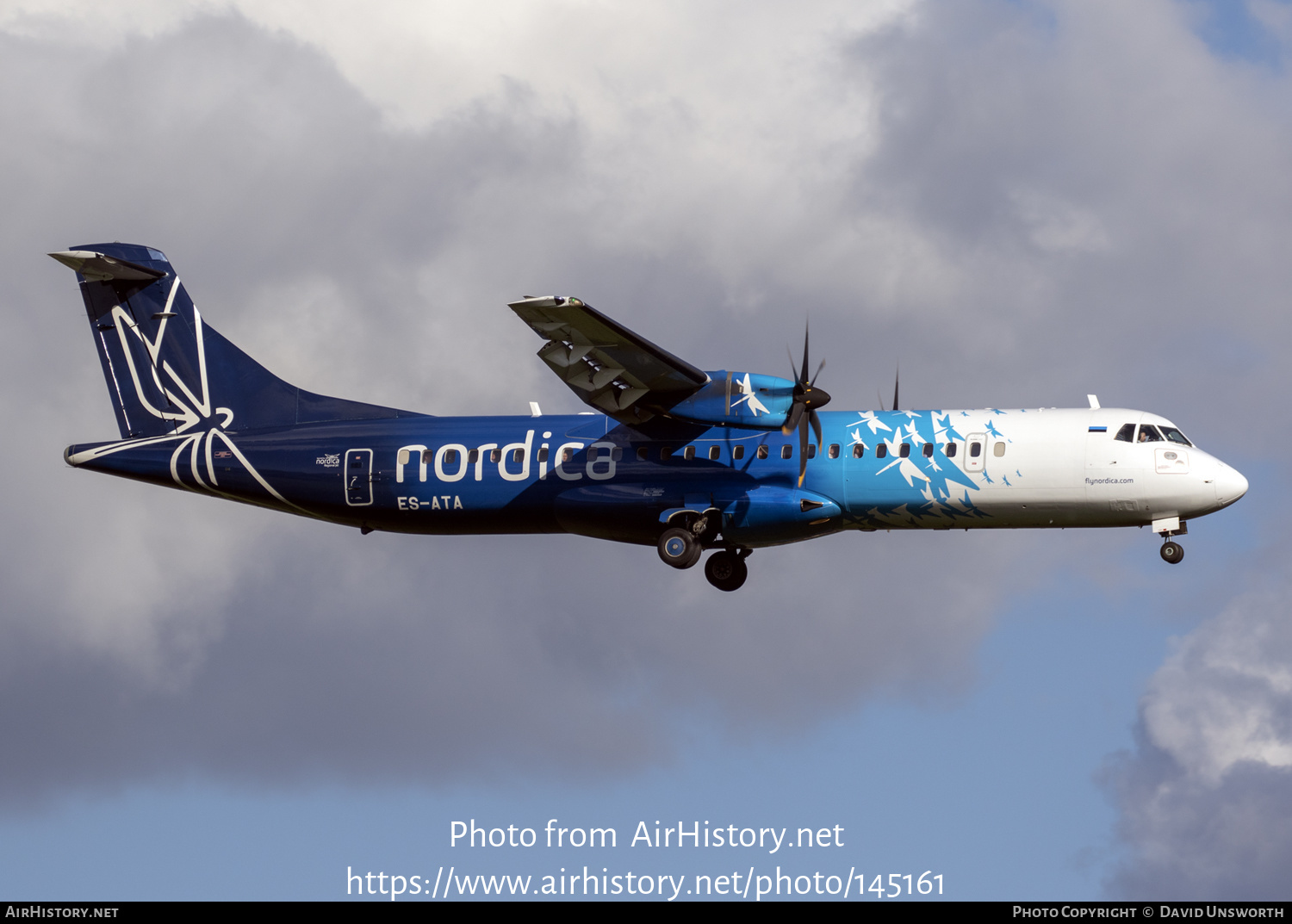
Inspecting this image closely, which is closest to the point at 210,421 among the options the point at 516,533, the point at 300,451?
the point at 300,451

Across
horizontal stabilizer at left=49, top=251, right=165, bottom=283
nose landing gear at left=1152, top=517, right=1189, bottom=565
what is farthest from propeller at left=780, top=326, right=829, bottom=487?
horizontal stabilizer at left=49, top=251, right=165, bottom=283

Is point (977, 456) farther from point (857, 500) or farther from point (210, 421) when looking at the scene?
point (210, 421)

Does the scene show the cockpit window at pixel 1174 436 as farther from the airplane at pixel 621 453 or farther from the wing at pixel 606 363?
the wing at pixel 606 363

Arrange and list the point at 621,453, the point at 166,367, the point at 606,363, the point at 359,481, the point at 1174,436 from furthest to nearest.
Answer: the point at 166,367, the point at 359,481, the point at 621,453, the point at 606,363, the point at 1174,436

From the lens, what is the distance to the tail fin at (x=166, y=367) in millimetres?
35719

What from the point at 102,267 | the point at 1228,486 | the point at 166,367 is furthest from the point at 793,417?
the point at 102,267

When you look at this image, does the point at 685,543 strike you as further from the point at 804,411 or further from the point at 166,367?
the point at 166,367

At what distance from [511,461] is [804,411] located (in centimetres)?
619

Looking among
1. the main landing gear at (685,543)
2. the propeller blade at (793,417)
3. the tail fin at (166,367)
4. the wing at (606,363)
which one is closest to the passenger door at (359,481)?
the tail fin at (166,367)

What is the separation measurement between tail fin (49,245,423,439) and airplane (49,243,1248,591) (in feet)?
0.14

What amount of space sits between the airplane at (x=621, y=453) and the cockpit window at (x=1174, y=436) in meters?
0.03

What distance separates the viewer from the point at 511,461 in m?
33.7

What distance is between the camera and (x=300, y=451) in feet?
114

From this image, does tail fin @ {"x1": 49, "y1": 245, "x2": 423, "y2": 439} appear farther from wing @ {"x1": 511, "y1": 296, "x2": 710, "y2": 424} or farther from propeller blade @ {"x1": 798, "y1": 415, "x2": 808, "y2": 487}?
propeller blade @ {"x1": 798, "y1": 415, "x2": 808, "y2": 487}
